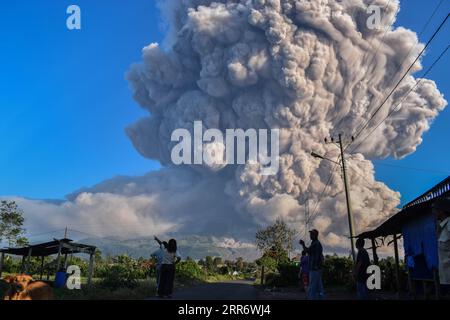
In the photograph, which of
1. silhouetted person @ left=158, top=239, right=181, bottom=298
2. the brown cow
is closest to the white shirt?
silhouetted person @ left=158, top=239, right=181, bottom=298

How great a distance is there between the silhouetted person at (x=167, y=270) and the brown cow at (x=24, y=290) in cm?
448

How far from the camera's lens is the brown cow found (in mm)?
5746

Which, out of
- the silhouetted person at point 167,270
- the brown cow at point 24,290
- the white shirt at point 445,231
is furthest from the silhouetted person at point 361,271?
the brown cow at point 24,290

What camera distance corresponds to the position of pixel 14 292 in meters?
5.77

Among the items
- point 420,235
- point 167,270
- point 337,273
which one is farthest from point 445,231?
point 337,273

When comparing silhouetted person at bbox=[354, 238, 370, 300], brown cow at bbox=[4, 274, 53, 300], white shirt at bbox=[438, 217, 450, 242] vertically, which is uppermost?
white shirt at bbox=[438, 217, 450, 242]

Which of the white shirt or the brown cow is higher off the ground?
the white shirt

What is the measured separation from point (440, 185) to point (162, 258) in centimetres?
963

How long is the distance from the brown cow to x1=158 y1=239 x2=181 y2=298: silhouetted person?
4.48 meters

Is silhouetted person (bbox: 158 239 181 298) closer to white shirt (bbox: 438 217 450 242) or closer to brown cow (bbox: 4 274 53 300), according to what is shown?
brown cow (bbox: 4 274 53 300)

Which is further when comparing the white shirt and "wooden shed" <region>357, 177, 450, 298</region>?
"wooden shed" <region>357, 177, 450, 298</region>

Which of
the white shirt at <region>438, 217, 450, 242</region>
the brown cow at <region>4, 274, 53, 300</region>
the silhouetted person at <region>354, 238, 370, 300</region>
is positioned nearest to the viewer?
the brown cow at <region>4, 274, 53, 300</region>
